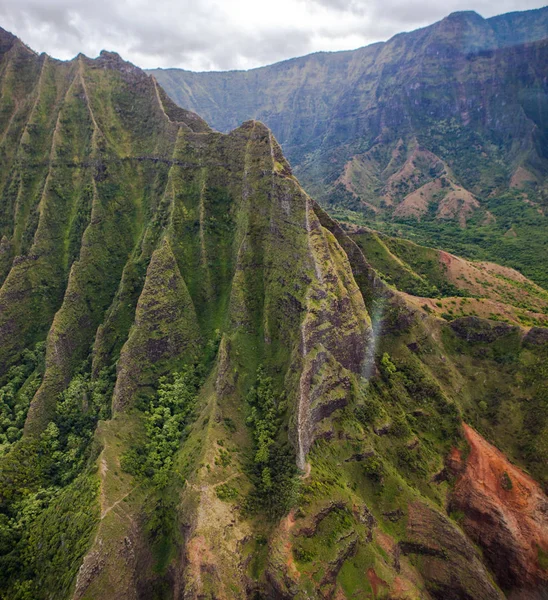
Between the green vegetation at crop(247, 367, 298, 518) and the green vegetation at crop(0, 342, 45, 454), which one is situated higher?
the green vegetation at crop(247, 367, 298, 518)

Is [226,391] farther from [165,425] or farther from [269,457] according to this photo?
[269,457]

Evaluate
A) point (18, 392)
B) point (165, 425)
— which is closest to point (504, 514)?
point (165, 425)

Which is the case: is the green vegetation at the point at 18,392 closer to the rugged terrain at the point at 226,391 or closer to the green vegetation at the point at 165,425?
the rugged terrain at the point at 226,391

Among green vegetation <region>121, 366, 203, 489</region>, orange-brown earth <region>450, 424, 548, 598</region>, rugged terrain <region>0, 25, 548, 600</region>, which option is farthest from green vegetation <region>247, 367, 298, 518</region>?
orange-brown earth <region>450, 424, 548, 598</region>

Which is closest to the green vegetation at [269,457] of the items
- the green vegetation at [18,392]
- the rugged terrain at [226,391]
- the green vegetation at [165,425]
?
the rugged terrain at [226,391]

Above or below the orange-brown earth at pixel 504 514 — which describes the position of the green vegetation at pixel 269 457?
above

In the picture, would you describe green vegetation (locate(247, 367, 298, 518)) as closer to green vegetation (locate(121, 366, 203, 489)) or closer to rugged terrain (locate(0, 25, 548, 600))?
rugged terrain (locate(0, 25, 548, 600))
